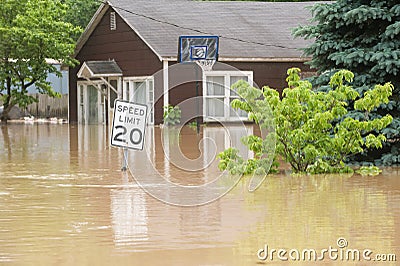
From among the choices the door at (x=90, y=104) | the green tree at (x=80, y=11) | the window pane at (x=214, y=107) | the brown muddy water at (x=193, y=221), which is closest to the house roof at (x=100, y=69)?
the door at (x=90, y=104)

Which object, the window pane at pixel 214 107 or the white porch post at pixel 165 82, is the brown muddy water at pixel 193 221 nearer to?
the white porch post at pixel 165 82

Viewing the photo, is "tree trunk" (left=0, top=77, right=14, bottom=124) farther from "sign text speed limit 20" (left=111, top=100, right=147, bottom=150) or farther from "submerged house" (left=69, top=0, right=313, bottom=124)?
"sign text speed limit 20" (left=111, top=100, right=147, bottom=150)

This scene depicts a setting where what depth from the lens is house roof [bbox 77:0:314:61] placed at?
132 feet

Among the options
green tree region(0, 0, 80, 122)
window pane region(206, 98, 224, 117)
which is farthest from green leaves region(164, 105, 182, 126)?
green tree region(0, 0, 80, 122)

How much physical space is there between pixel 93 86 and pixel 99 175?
96.5 ft

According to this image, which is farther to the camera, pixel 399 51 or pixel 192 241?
pixel 399 51

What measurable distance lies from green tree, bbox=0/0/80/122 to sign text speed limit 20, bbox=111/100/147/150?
27.1m

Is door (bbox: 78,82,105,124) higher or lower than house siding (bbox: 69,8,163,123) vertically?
lower

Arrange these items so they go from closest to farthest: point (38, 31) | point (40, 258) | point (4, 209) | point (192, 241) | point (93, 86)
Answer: point (40, 258) < point (192, 241) < point (4, 209) < point (38, 31) < point (93, 86)

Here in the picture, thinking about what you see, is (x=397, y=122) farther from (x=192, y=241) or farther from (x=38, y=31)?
(x=38, y=31)

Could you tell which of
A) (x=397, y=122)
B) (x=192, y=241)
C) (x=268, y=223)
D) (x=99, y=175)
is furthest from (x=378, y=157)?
(x=192, y=241)

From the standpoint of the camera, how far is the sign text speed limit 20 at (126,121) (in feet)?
52.8

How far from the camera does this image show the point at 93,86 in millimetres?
45969

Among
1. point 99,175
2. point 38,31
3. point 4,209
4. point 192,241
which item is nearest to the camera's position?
point 192,241
